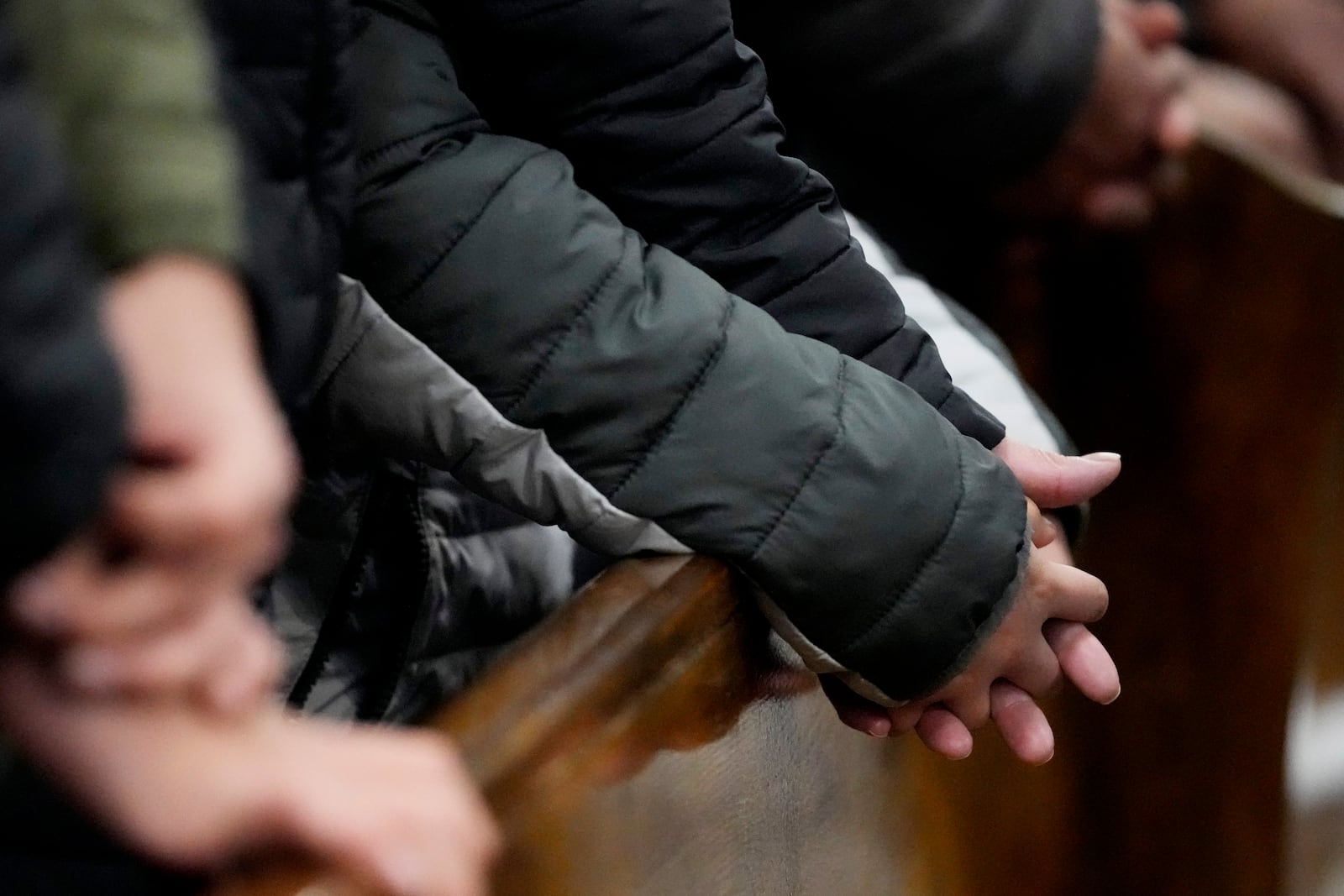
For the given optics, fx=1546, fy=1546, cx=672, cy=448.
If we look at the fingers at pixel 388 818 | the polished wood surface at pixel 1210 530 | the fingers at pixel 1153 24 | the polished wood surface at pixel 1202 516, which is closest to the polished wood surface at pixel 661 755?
the fingers at pixel 388 818

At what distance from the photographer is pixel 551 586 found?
0.64 m

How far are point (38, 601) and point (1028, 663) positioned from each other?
0.43 meters

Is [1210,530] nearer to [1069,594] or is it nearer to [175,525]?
[1069,594]

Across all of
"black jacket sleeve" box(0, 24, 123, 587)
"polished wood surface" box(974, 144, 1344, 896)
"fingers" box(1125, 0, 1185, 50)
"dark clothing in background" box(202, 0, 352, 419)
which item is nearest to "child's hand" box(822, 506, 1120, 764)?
"dark clothing in background" box(202, 0, 352, 419)

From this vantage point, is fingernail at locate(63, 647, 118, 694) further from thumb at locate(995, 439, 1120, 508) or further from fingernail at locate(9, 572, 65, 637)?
thumb at locate(995, 439, 1120, 508)

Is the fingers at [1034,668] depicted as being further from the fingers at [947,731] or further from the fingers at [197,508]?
the fingers at [197,508]

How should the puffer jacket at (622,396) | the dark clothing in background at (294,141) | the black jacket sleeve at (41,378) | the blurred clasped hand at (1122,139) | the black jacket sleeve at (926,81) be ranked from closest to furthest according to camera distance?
the black jacket sleeve at (41,378) < the dark clothing in background at (294,141) < the puffer jacket at (622,396) < the black jacket sleeve at (926,81) < the blurred clasped hand at (1122,139)

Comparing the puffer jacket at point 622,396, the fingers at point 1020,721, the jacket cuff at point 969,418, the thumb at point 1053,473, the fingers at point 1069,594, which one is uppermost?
the puffer jacket at point 622,396

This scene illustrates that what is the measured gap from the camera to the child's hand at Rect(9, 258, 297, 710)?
285 mm

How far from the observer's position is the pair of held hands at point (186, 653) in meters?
0.29

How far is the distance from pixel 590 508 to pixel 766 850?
5.7 inches

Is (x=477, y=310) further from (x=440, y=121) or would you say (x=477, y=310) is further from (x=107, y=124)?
(x=107, y=124)

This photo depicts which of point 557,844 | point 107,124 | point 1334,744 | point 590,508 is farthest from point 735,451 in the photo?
point 1334,744

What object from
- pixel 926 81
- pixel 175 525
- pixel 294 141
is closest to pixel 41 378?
pixel 175 525
